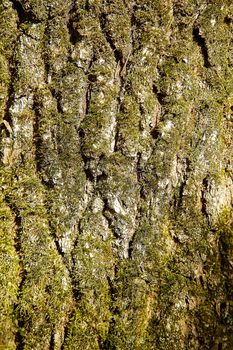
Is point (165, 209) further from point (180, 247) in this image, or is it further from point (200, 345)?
point (200, 345)

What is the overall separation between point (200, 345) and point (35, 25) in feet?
4.67

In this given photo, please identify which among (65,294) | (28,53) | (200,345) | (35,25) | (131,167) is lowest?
(200,345)

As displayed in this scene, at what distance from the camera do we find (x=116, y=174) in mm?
1623

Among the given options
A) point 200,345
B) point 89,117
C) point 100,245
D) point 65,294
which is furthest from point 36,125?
point 200,345

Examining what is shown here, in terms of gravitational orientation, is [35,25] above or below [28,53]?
above

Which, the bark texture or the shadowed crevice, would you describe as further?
the shadowed crevice

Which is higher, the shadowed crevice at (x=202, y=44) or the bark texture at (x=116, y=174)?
the shadowed crevice at (x=202, y=44)

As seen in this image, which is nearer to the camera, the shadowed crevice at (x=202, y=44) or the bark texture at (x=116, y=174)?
the bark texture at (x=116, y=174)

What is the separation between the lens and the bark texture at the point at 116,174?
154cm

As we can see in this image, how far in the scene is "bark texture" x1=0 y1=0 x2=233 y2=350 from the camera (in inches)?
60.7

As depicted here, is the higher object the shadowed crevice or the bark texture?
the shadowed crevice

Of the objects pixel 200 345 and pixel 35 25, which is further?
pixel 35 25

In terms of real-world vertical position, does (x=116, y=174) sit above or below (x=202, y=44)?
below

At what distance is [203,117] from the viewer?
1686mm
